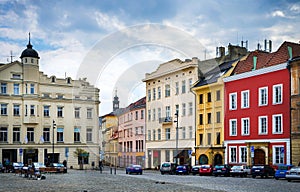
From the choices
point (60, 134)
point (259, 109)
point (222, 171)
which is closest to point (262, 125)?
point (259, 109)

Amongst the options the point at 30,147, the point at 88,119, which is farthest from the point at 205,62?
the point at 30,147

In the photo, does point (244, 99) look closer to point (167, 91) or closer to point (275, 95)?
point (275, 95)

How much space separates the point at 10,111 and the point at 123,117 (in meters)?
59.6

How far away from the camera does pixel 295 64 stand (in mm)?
51250

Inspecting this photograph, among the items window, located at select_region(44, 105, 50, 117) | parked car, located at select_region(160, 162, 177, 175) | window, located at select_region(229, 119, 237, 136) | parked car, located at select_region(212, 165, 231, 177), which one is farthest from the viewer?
window, located at select_region(44, 105, 50, 117)

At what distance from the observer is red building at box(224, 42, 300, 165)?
53.0 metres

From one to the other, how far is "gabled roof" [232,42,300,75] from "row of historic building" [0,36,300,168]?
160 mm

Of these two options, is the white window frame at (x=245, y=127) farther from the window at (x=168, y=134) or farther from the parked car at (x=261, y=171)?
the window at (x=168, y=134)

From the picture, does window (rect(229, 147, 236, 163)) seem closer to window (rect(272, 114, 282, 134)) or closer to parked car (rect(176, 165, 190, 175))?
parked car (rect(176, 165, 190, 175))

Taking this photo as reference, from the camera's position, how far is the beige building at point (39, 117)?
80.4 meters

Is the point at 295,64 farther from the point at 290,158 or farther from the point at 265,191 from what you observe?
the point at 265,191

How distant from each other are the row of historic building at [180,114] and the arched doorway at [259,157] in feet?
0.37

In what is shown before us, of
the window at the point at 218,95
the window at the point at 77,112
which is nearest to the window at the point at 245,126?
the window at the point at 218,95

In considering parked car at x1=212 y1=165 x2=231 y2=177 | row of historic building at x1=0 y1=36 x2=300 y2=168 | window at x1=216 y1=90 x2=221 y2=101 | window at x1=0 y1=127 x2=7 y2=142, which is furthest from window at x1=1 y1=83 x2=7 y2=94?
parked car at x1=212 y1=165 x2=231 y2=177
